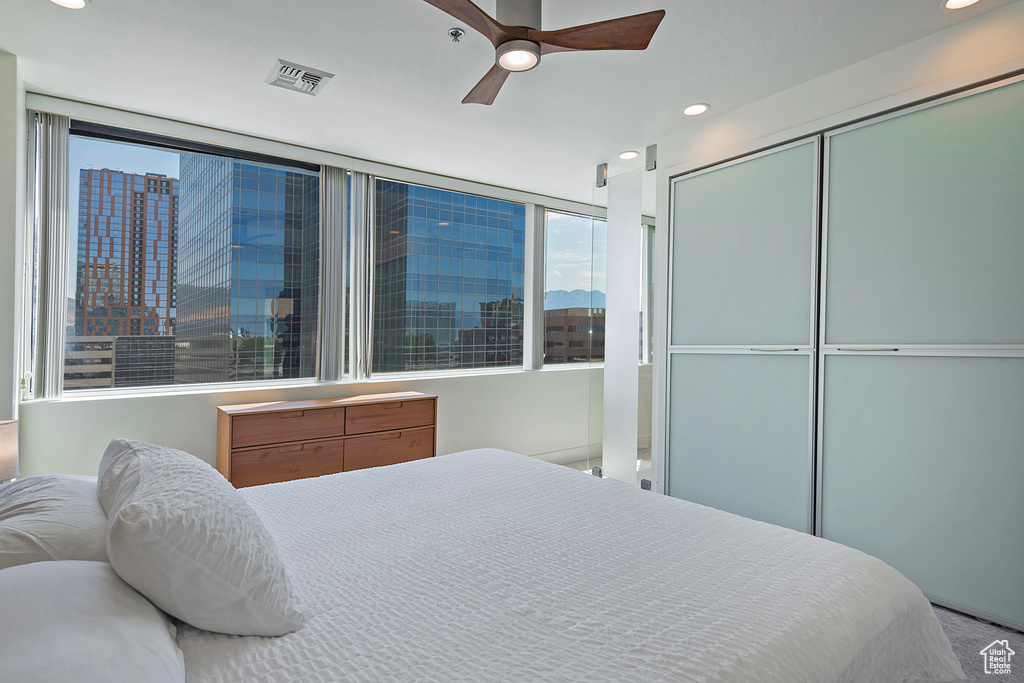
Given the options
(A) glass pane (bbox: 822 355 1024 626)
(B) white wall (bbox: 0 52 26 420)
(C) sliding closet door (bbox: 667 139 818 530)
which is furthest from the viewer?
(C) sliding closet door (bbox: 667 139 818 530)

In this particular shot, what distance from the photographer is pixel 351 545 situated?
146 centimetres

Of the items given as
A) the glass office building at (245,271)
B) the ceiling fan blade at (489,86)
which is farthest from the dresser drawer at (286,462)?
the ceiling fan blade at (489,86)

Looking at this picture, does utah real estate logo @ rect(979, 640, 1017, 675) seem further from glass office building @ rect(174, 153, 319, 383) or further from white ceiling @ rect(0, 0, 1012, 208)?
glass office building @ rect(174, 153, 319, 383)

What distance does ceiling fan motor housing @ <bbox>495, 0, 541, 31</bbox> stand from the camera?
1.96m

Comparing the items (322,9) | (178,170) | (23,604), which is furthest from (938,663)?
(178,170)

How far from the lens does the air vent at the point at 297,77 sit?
2596mm

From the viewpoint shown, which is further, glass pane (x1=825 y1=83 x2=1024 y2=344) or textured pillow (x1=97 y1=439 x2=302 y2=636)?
glass pane (x1=825 y1=83 x2=1024 y2=344)

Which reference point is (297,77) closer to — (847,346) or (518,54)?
(518,54)

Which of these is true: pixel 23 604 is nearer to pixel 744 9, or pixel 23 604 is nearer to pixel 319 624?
pixel 319 624

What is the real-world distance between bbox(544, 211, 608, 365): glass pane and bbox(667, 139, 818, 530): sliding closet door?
4.25 feet

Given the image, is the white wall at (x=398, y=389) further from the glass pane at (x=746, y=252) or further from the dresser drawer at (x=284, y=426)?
the glass pane at (x=746, y=252)

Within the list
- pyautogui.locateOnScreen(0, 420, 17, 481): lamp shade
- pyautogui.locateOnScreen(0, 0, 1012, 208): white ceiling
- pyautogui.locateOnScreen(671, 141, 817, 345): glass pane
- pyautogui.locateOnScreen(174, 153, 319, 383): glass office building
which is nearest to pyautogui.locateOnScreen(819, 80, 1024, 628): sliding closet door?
pyautogui.locateOnScreen(671, 141, 817, 345): glass pane

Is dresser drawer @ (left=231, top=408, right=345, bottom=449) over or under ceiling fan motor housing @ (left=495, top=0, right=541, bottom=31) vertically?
under

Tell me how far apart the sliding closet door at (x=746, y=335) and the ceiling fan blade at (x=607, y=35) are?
1.41m
